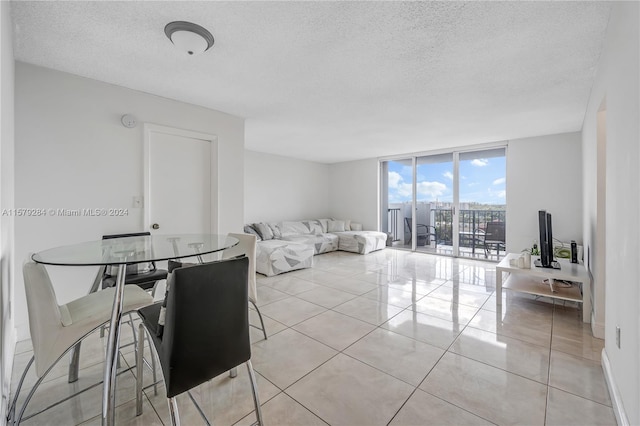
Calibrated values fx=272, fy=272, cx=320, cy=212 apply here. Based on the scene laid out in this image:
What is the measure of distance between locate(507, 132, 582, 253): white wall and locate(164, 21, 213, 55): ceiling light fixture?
5.45 meters

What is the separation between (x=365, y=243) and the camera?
627 cm

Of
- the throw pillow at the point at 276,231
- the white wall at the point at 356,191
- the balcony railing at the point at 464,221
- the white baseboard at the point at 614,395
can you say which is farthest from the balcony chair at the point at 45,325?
the white wall at the point at 356,191

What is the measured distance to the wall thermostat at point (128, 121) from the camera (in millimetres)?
2824

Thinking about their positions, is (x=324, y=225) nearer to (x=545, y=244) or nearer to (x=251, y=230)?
(x=251, y=230)

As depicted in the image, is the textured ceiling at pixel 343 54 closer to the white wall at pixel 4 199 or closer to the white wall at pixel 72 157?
the white wall at pixel 72 157

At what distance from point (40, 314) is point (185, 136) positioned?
8.13 feet

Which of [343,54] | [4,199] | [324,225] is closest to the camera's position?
[4,199]

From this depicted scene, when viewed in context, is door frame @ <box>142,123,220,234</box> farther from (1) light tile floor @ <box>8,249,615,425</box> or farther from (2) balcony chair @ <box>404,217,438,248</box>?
(2) balcony chair @ <box>404,217,438,248</box>

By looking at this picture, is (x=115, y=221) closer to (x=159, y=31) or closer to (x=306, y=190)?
(x=159, y=31)

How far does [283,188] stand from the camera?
22.6 feet

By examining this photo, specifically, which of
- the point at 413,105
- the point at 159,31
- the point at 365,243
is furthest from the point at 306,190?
the point at 159,31

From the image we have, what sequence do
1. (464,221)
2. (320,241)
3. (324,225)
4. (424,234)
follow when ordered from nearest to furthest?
(464,221) < (320,241) < (424,234) < (324,225)

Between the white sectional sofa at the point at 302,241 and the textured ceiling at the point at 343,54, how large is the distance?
2.19m

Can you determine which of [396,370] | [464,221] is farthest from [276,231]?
[396,370]
